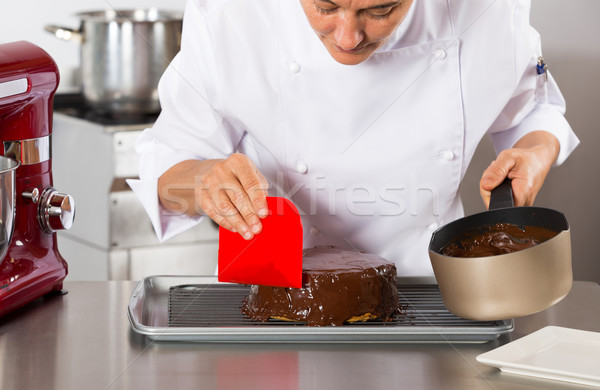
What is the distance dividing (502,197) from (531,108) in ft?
1.47

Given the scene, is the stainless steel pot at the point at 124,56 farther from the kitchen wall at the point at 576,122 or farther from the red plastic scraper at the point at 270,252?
the red plastic scraper at the point at 270,252

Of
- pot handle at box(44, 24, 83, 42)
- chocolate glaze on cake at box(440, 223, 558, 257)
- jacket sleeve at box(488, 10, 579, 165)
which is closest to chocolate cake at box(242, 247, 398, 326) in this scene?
chocolate glaze on cake at box(440, 223, 558, 257)

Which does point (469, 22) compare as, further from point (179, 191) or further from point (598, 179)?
point (598, 179)

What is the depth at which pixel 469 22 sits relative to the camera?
1475 millimetres

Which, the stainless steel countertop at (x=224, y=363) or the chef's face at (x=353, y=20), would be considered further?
the chef's face at (x=353, y=20)

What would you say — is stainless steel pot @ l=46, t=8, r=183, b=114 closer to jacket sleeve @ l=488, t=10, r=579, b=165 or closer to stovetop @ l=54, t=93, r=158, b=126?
stovetop @ l=54, t=93, r=158, b=126

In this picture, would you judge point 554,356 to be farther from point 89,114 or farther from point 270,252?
point 89,114

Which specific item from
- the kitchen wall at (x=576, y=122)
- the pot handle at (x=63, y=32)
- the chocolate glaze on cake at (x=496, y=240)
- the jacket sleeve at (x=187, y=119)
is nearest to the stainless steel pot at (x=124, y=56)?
the pot handle at (x=63, y=32)

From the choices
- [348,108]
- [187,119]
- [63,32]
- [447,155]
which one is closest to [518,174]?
[447,155]

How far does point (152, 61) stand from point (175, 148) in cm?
117

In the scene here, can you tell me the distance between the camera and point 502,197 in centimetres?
128

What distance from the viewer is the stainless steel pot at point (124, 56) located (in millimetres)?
2572

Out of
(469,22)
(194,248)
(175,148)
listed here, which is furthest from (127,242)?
(469,22)

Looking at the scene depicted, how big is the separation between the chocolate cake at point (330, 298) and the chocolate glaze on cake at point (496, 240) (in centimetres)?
12
